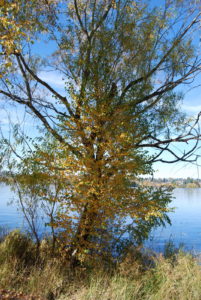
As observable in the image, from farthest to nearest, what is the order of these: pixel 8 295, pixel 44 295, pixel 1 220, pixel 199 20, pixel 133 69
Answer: pixel 1 220
pixel 199 20
pixel 133 69
pixel 44 295
pixel 8 295

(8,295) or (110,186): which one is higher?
(110,186)

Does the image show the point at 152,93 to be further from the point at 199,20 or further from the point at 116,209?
the point at 116,209

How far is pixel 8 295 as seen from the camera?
3.76 metres

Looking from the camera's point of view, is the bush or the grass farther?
the bush

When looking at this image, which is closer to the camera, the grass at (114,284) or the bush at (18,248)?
the grass at (114,284)

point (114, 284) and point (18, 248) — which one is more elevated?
point (18, 248)

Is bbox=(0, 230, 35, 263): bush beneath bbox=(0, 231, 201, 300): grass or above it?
above

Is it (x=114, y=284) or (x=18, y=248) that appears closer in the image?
(x=114, y=284)

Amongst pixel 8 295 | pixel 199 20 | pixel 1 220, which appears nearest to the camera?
pixel 8 295

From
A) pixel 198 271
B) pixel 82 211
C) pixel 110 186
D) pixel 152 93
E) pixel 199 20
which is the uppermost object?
pixel 199 20

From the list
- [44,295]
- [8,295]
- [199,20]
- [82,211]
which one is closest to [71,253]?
[82,211]

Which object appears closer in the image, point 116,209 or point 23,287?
point 23,287

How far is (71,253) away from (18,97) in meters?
4.49

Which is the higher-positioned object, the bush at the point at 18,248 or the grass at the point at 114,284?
the bush at the point at 18,248
